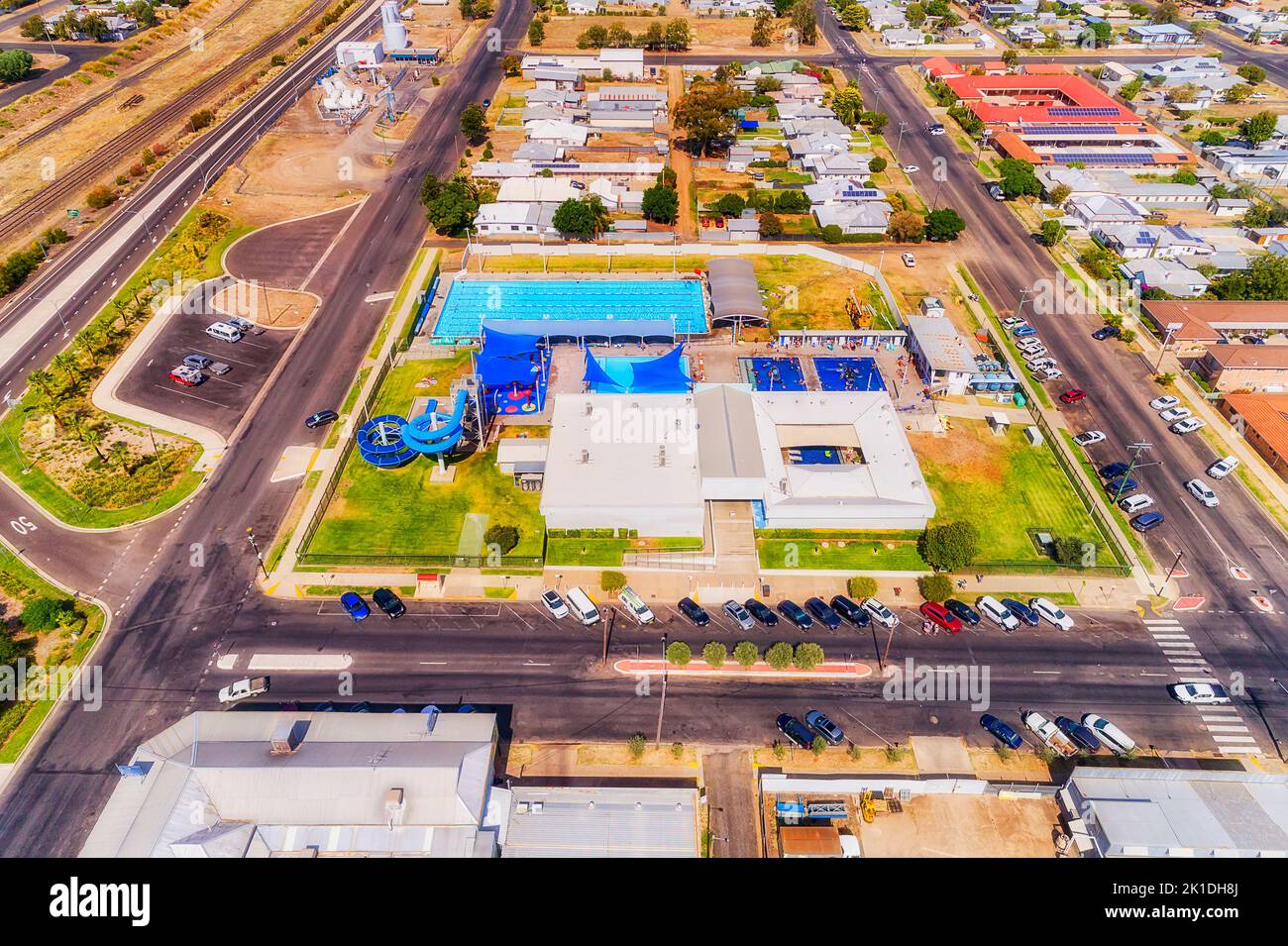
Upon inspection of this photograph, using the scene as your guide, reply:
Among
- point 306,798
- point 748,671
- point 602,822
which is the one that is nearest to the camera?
point 306,798

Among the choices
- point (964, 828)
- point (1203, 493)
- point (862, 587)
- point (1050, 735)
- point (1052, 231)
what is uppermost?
point (1052, 231)

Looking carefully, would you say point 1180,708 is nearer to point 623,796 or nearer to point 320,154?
point 623,796

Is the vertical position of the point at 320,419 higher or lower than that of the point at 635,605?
higher

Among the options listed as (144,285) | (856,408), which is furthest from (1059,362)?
(144,285)

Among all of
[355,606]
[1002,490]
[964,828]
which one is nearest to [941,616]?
[964,828]

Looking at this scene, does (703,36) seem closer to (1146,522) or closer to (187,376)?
(187,376)

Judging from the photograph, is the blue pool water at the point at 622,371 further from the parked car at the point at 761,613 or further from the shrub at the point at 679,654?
the shrub at the point at 679,654

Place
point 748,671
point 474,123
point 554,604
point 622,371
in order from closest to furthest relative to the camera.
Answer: point 748,671
point 554,604
point 622,371
point 474,123

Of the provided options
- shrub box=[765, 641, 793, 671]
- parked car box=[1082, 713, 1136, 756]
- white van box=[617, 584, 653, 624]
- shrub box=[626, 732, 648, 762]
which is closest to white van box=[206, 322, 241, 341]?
white van box=[617, 584, 653, 624]
